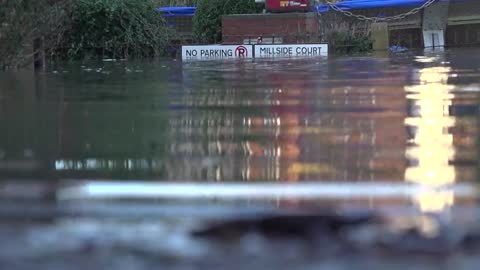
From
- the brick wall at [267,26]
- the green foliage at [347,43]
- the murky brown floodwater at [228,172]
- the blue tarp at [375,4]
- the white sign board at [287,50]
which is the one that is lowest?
the murky brown floodwater at [228,172]

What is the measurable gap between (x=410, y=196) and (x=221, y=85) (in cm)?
570

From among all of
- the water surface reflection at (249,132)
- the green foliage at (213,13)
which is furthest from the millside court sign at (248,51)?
the water surface reflection at (249,132)

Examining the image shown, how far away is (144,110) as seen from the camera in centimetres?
575

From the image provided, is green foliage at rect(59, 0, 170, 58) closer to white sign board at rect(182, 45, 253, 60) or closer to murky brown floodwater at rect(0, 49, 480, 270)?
white sign board at rect(182, 45, 253, 60)

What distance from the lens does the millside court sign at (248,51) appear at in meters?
17.7

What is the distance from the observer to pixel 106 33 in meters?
19.2

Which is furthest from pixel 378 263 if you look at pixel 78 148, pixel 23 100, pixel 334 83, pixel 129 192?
pixel 334 83

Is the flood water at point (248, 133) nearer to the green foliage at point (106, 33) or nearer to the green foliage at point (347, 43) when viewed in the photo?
the green foliage at point (106, 33)

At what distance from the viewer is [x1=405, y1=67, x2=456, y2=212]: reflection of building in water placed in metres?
2.78

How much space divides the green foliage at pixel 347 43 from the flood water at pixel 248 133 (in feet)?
40.2

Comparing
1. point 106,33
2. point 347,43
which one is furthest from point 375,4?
point 106,33

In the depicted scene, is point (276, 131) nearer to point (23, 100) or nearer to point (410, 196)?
point (410, 196)

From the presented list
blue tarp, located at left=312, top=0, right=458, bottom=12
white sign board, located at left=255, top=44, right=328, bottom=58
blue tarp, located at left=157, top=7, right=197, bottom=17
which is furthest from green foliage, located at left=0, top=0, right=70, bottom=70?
blue tarp, located at left=312, top=0, right=458, bottom=12

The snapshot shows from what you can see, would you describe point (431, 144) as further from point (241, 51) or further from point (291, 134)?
point (241, 51)
